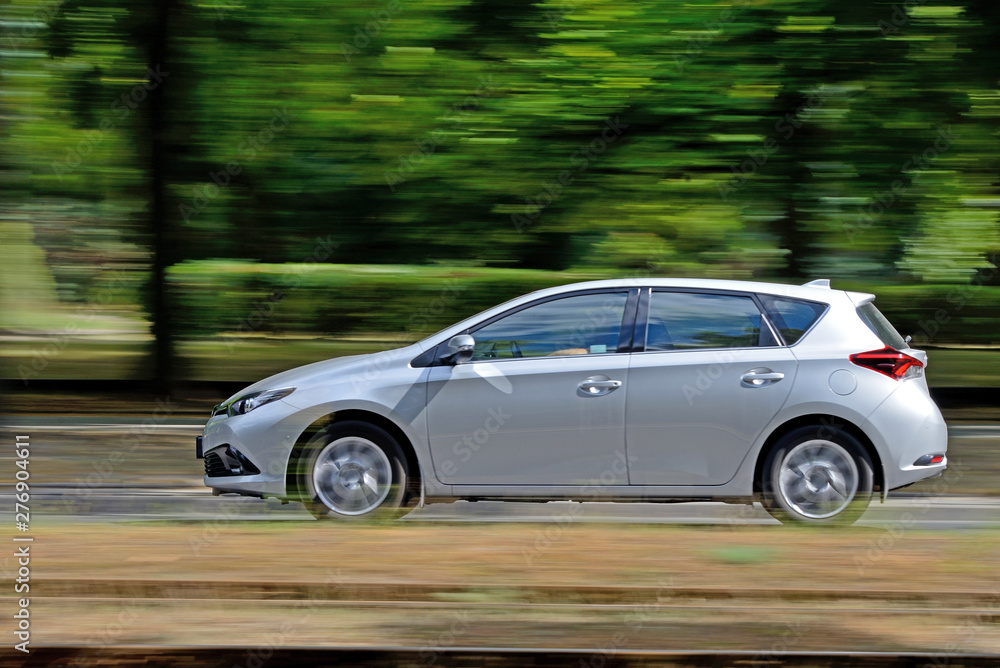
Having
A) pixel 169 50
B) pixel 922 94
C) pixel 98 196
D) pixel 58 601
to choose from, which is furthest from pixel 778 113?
pixel 58 601

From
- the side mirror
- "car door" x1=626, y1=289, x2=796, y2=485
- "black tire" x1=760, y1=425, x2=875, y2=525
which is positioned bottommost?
"black tire" x1=760, y1=425, x2=875, y2=525

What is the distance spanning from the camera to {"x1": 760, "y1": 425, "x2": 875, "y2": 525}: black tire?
6449mm

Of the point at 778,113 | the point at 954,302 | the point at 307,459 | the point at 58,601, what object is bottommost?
the point at 58,601

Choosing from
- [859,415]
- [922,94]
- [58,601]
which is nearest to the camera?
[58,601]

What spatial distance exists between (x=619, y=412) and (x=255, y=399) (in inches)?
84.8

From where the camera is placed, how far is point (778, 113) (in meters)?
12.6

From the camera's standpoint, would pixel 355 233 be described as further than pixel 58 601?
Yes

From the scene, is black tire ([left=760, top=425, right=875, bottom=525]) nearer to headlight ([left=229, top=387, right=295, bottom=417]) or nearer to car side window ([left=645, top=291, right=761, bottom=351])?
car side window ([left=645, top=291, right=761, bottom=351])

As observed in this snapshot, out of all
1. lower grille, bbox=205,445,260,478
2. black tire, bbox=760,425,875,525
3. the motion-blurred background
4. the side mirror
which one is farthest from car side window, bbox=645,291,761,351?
the motion-blurred background

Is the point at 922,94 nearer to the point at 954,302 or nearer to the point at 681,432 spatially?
the point at 954,302

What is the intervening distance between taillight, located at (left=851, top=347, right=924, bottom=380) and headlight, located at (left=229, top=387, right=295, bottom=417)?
3282mm

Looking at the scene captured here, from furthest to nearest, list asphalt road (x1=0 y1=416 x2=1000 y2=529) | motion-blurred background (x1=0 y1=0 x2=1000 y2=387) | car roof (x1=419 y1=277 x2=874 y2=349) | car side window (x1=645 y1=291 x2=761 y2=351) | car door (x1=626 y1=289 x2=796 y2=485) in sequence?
1. motion-blurred background (x1=0 y1=0 x2=1000 y2=387)
2. asphalt road (x1=0 y1=416 x2=1000 y2=529)
3. car roof (x1=419 y1=277 x2=874 y2=349)
4. car side window (x1=645 y1=291 x2=761 y2=351)
5. car door (x1=626 y1=289 x2=796 y2=485)

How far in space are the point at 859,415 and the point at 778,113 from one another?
6.89 meters

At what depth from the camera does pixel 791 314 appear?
667 cm
